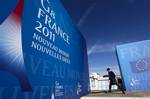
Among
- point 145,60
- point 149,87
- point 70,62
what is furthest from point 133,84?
point 70,62

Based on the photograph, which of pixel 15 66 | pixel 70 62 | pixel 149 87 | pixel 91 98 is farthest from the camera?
pixel 149 87

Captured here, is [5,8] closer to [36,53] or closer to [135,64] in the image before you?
[36,53]

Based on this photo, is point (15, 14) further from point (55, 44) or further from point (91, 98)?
point (91, 98)

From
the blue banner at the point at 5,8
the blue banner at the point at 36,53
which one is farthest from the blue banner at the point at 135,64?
the blue banner at the point at 5,8

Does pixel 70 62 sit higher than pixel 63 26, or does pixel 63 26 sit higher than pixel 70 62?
pixel 63 26

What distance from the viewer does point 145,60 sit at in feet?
44.8

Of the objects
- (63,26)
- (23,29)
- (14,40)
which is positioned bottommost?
(14,40)

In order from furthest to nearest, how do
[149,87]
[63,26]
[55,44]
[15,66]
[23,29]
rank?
[149,87], [63,26], [55,44], [23,29], [15,66]

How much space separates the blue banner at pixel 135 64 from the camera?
13461 mm

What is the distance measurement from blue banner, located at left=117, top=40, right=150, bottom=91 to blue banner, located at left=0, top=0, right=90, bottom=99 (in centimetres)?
751

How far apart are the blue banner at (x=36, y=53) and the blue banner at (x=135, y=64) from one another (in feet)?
24.6

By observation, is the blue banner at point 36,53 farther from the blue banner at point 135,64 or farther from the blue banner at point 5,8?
the blue banner at point 135,64

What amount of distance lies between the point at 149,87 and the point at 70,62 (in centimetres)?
784

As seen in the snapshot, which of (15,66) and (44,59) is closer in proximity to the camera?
(15,66)
